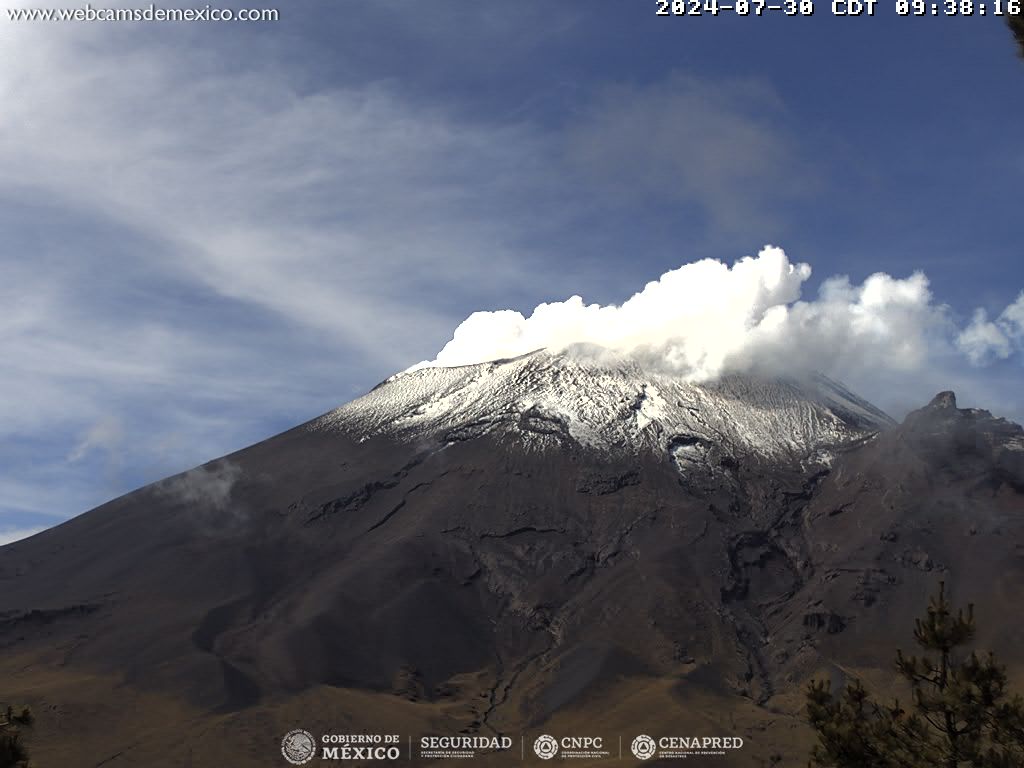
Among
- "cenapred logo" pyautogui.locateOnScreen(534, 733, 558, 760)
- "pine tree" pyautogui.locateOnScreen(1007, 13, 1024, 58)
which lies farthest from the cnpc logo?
"pine tree" pyautogui.locateOnScreen(1007, 13, 1024, 58)

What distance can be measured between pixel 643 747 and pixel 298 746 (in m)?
42.6

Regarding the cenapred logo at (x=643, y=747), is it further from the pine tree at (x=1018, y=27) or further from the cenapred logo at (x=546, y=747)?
the pine tree at (x=1018, y=27)

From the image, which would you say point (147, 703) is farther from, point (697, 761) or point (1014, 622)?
point (1014, 622)

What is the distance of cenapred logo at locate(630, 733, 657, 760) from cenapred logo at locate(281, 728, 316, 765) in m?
39.6

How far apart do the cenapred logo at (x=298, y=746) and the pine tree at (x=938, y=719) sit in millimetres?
138460

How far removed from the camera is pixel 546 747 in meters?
168

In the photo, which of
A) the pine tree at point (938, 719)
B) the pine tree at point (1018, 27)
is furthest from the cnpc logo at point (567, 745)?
the pine tree at point (1018, 27)

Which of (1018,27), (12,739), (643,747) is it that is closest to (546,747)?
(643,747)

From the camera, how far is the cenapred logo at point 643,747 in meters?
161

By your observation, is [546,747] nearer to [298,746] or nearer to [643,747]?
[643,747]

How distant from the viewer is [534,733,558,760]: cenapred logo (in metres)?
167

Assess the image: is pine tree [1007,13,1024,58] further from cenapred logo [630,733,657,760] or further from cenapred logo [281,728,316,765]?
cenapred logo [281,728,316,765]

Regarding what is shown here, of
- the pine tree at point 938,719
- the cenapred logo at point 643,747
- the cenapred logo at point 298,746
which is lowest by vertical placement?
the pine tree at point 938,719

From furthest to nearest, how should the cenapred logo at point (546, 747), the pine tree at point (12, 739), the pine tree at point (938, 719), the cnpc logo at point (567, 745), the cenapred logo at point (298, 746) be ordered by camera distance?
the cenapred logo at point (546, 747), the cnpc logo at point (567, 745), the cenapred logo at point (298, 746), the pine tree at point (12, 739), the pine tree at point (938, 719)
